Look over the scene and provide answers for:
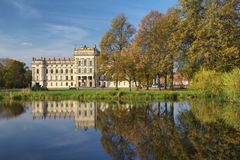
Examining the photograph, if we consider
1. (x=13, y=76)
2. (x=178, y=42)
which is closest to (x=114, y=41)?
(x=178, y=42)

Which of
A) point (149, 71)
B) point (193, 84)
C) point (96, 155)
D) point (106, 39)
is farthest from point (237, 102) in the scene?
point (106, 39)

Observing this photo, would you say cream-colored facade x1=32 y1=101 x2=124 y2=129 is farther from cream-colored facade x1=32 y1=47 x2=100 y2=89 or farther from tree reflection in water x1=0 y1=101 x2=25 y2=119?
cream-colored facade x1=32 y1=47 x2=100 y2=89

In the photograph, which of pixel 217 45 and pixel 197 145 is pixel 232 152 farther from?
pixel 217 45

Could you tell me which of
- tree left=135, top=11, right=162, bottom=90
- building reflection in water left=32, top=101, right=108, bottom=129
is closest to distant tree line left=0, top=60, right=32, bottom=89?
tree left=135, top=11, right=162, bottom=90

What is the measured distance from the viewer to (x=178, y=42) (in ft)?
130

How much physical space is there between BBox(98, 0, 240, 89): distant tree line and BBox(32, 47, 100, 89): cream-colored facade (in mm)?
46915

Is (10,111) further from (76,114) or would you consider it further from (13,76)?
(13,76)

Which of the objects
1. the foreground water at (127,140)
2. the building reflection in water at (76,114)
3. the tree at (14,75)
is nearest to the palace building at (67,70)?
the tree at (14,75)

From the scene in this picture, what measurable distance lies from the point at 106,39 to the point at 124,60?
7869 mm

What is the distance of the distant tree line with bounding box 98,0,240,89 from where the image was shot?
35.2 m

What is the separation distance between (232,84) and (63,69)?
84203mm

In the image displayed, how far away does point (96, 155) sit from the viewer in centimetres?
1085

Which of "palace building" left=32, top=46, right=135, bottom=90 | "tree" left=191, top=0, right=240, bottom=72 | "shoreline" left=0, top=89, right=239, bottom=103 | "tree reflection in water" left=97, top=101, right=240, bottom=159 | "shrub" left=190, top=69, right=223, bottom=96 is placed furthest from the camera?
"palace building" left=32, top=46, right=135, bottom=90

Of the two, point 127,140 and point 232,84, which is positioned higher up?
point 232,84
